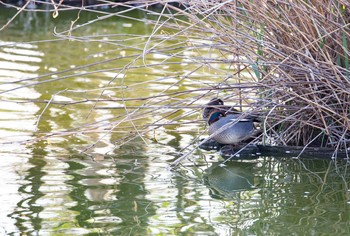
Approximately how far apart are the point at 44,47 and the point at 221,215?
18.5ft

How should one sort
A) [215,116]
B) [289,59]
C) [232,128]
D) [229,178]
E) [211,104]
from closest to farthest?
[229,178]
[289,59]
[232,128]
[215,116]
[211,104]

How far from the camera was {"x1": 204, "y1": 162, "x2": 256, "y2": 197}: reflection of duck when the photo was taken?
13.5ft

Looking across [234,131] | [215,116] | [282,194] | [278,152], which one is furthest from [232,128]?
[282,194]

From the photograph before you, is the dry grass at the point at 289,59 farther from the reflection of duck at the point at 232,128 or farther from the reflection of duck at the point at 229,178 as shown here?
the reflection of duck at the point at 229,178

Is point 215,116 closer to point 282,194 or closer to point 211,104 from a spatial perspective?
point 211,104

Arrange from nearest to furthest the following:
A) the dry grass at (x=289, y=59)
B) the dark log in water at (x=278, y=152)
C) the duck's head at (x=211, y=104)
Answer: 1. the dry grass at (x=289, y=59)
2. the dark log in water at (x=278, y=152)
3. the duck's head at (x=211, y=104)

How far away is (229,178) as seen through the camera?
4328 millimetres

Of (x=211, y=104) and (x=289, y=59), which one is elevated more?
(x=289, y=59)

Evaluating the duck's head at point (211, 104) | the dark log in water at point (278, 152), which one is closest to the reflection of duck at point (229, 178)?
the dark log in water at point (278, 152)

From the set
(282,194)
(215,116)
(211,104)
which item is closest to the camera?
(282,194)

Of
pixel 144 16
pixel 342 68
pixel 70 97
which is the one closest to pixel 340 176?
pixel 342 68

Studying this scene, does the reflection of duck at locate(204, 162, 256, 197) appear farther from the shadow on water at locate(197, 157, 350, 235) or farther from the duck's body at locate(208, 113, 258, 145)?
the duck's body at locate(208, 113, 258, 145)

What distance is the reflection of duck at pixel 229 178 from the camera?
4.11m

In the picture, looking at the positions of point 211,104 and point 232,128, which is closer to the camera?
point 232,128
